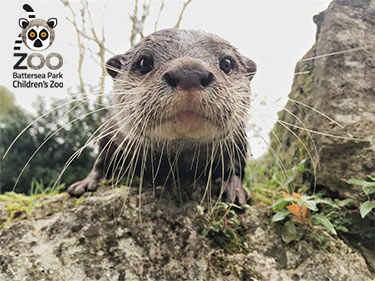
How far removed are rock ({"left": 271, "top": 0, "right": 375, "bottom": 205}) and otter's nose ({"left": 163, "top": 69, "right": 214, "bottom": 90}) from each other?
72 cm

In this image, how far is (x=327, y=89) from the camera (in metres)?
2.90

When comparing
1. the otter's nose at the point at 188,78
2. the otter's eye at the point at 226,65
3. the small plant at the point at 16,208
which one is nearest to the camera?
the otter's nose at the point at 188,78

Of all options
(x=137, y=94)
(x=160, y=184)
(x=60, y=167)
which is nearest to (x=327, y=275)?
(x=160, y=184)

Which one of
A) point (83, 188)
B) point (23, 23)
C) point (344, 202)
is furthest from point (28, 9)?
point (344, 202)

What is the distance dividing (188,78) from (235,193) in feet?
3.71

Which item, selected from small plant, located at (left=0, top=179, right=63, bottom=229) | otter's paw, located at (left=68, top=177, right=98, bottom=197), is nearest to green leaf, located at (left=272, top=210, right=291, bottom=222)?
otter's paw, located at (left=68, top=177, right=98, bottom=197)

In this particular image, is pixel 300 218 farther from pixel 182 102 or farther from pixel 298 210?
pixel 182 102

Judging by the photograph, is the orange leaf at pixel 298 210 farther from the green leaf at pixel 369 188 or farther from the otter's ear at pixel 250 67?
the otter's ear at pixel 250 67

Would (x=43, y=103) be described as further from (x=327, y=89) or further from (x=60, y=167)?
(x=327, y=89)

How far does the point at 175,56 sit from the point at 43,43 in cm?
149

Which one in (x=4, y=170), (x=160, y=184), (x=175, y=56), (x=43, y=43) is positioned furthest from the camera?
(x=4, y=170)

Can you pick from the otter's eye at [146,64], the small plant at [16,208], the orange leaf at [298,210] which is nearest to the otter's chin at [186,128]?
the otter's eye at [146,64]

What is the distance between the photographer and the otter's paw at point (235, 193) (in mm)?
2719

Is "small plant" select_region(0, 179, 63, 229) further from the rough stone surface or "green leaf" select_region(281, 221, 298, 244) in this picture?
"green leaf" select_region(281, 221, 298, 244)
